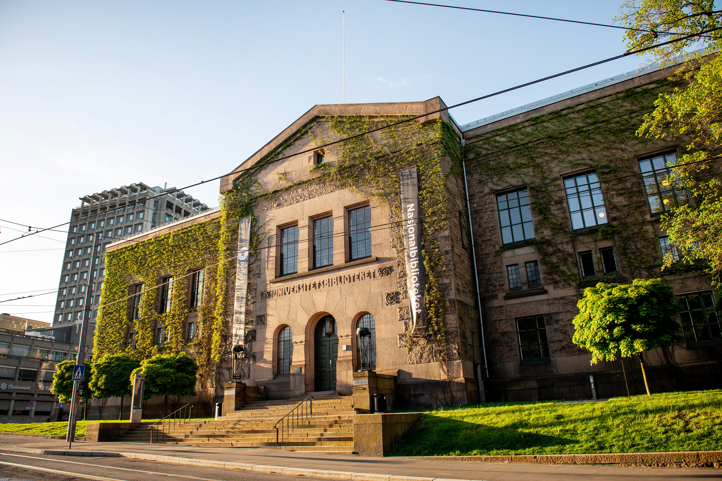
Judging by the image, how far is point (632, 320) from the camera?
15.1 m

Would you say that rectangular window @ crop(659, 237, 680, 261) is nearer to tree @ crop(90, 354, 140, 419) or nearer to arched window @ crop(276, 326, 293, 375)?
arched window @ crop(276, 326, 293, 375)

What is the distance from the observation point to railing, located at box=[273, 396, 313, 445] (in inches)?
680

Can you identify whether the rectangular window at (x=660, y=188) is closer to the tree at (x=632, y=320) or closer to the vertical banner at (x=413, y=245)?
the tree at (x=632, y=320)

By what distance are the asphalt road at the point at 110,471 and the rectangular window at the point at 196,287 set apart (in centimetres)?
1592

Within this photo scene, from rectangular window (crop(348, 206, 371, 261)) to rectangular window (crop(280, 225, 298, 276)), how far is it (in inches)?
138

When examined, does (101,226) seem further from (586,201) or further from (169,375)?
(586,201)

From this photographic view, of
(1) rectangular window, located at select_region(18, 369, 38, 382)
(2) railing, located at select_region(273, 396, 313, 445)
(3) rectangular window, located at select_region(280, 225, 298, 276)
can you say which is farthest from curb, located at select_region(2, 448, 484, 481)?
(1) rectangular window, located at select_region(18, 369, 38, 382)

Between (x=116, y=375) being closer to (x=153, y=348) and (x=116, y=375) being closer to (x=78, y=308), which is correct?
(x=153, y=348)

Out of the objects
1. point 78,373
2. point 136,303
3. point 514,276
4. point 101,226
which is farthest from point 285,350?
point 101,226

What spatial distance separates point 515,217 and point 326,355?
11.3 m

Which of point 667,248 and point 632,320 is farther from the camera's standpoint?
point 667,248

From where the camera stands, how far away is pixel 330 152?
25453mm

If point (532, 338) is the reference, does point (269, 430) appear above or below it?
below

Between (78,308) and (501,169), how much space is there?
324 feet
